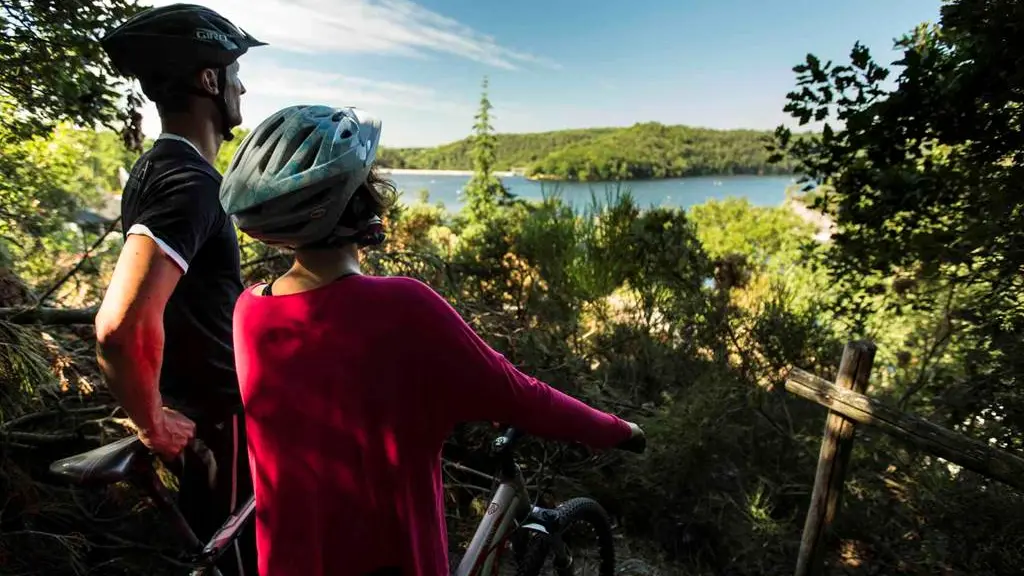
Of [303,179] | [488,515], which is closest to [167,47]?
[303,179]

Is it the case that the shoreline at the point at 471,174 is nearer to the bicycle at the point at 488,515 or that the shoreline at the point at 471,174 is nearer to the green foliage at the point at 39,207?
the bicycle at the point at 488,515

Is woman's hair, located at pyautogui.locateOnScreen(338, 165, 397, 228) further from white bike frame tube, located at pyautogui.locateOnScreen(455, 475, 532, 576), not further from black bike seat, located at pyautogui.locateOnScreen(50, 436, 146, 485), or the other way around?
white bike frame tube, located at pyautogui.locateOnScreen(455, 475, 532, 576)

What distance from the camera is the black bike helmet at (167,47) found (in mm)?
1723

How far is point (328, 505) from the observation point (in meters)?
1.23

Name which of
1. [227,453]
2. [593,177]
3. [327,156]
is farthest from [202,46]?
[593,177]

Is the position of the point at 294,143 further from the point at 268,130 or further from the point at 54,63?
the point at 54,63

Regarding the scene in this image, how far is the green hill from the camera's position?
1017 cm

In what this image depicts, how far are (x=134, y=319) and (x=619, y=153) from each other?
1305 cm

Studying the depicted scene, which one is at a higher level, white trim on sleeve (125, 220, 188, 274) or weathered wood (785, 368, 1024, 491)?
white trim on sleeve (125, 220, 188, 274)

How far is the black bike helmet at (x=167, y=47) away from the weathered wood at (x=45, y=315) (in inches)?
78.4

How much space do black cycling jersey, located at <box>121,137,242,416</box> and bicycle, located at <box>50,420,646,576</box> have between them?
10.1 inches

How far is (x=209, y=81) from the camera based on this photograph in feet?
5.92

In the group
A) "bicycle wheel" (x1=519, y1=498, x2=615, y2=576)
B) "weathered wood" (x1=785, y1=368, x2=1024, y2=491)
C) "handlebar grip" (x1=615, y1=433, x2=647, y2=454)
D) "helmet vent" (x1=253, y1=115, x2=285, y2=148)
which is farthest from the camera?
"weathered wood" (x1=785, y1=368, x2=1024, y2=491)

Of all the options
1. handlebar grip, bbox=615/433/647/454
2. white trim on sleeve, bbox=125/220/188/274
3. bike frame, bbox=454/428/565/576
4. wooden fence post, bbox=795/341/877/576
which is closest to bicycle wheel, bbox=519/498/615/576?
bike frame, bbox=454/428/565/576
